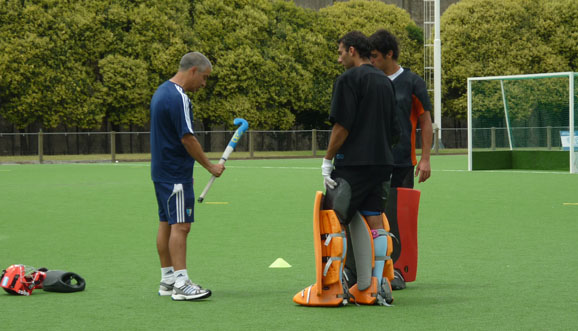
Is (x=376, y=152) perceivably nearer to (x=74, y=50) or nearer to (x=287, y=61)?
(x=74, y=50)

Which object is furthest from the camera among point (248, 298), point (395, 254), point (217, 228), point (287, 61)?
point (287, 61)

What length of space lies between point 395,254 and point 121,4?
36.6 meters

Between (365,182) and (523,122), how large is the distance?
19.8 metres

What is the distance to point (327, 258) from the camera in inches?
235

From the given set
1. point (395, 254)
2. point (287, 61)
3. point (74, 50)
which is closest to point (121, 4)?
point (74, 50)

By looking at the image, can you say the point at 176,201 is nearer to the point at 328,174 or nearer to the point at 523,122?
the point at 328,174

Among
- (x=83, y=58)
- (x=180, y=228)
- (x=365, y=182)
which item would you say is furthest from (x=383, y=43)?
(x=83, y=58)

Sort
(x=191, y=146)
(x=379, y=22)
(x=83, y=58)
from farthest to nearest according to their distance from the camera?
(x=379, y=22) < (x=83, y=58) < (x=191, y=146)

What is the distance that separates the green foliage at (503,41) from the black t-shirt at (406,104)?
42841mm

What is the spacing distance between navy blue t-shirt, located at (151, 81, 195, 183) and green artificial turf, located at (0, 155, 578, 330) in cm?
94

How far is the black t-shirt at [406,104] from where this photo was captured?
683 cm

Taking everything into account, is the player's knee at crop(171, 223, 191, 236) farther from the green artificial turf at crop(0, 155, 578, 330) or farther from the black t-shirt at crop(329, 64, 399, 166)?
the black t-shirt at crop(329, 64, 399, 166)

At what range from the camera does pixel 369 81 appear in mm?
5902

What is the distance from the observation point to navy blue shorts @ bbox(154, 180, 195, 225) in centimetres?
631
